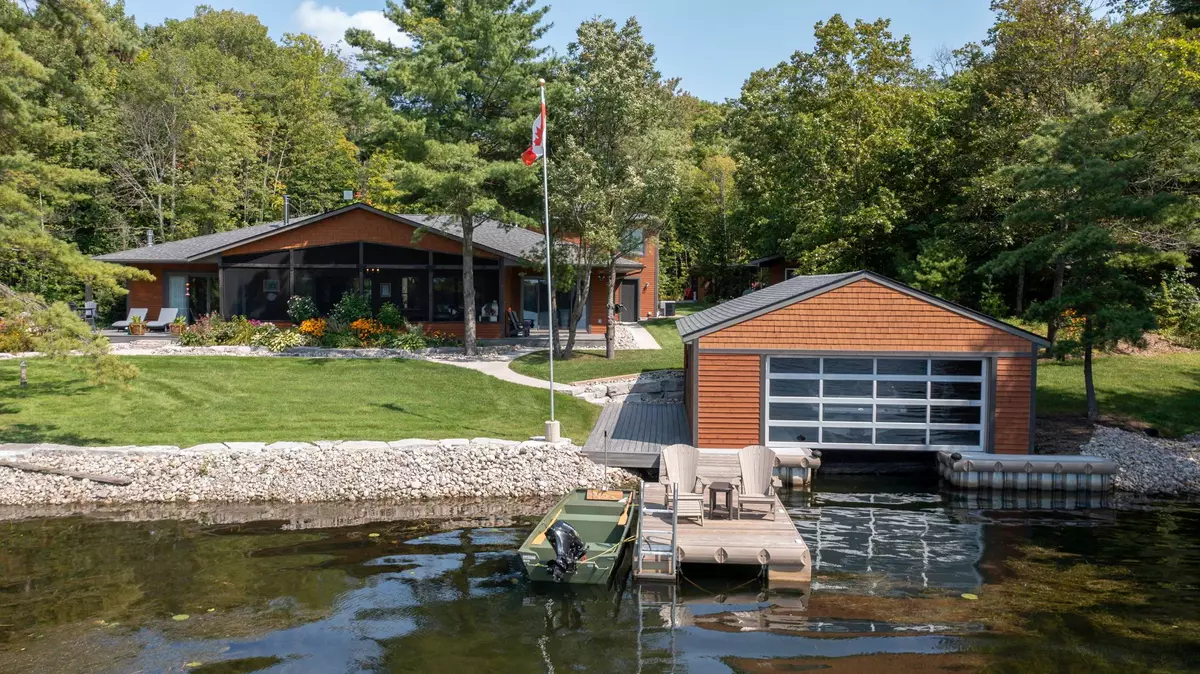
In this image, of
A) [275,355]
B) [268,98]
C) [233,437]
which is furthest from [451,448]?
[268,98]

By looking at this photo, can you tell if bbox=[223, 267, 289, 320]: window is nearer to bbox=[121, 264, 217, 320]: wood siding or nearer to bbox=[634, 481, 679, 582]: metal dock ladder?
bbox=[121, 264, 217, 320]: wood siding

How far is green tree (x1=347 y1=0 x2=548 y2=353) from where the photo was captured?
25.2 metres

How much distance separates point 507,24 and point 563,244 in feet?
22.5

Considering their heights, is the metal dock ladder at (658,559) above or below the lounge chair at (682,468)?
below

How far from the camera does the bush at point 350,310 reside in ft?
96.0

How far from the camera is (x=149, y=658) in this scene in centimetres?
990

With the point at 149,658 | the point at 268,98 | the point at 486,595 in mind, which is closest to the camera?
the point at 149,658

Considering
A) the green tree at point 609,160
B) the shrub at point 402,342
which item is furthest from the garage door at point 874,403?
the shrub at point 402,342

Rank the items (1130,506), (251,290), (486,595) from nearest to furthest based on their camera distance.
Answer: (486,595)
(1130,506)
(251,290)

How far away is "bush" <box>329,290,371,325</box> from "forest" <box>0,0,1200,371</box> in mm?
3567

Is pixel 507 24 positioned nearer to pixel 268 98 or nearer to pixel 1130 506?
pixel 1130 506

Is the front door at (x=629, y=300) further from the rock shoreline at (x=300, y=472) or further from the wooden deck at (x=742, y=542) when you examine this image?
the wooden deck at (x=742, y=542)

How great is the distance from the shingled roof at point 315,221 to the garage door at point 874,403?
11.9m

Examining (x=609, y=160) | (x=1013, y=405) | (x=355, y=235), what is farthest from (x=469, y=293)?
(x=1013, y=405)
